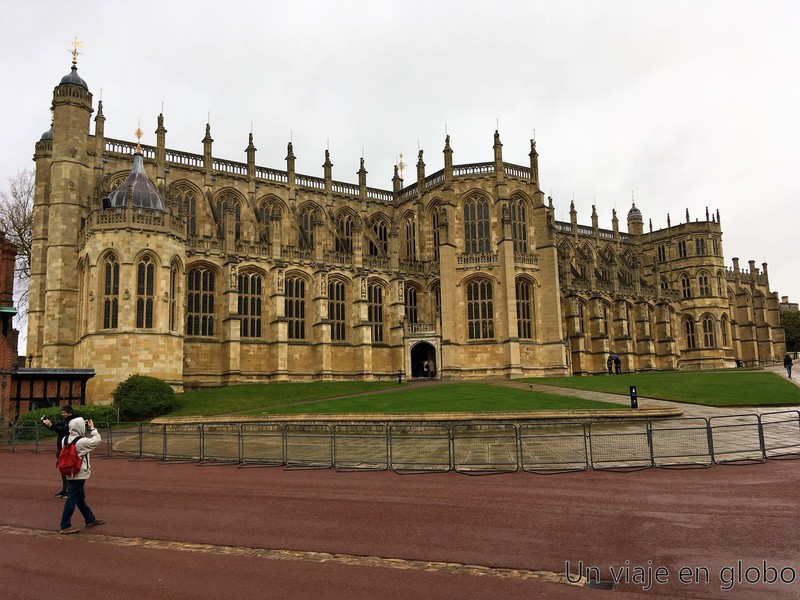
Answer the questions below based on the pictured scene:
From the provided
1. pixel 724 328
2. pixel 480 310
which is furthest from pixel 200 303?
pixel 724 328

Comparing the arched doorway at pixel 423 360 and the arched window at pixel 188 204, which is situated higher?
the arched window at pixel 188 204

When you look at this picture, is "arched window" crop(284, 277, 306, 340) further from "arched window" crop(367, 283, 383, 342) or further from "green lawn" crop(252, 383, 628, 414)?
"green lawn" crop(252, 383, 628, 414)

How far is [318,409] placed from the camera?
2808cm

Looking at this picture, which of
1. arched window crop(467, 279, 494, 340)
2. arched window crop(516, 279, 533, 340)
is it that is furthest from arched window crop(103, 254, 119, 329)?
arched window crop(516, 279, 533, 340)

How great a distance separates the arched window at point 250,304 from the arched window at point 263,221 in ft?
13.9

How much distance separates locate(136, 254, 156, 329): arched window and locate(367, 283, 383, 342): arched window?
17592 millimetres

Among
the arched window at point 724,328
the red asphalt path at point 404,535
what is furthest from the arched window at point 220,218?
the arched window at point 724,328

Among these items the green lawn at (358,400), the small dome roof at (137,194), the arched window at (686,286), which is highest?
the small dome roof at (137,194)

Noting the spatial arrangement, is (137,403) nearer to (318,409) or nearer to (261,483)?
(318,409)

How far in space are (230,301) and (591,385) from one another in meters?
24.2

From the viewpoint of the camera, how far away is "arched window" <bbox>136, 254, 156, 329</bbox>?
36.1 m

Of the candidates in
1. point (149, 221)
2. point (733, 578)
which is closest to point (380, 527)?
point (733, 578)

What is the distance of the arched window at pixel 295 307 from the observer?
4650 centimetres

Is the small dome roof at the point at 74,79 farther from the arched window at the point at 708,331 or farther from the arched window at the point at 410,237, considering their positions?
Result: the arched window at the point at 708,331
